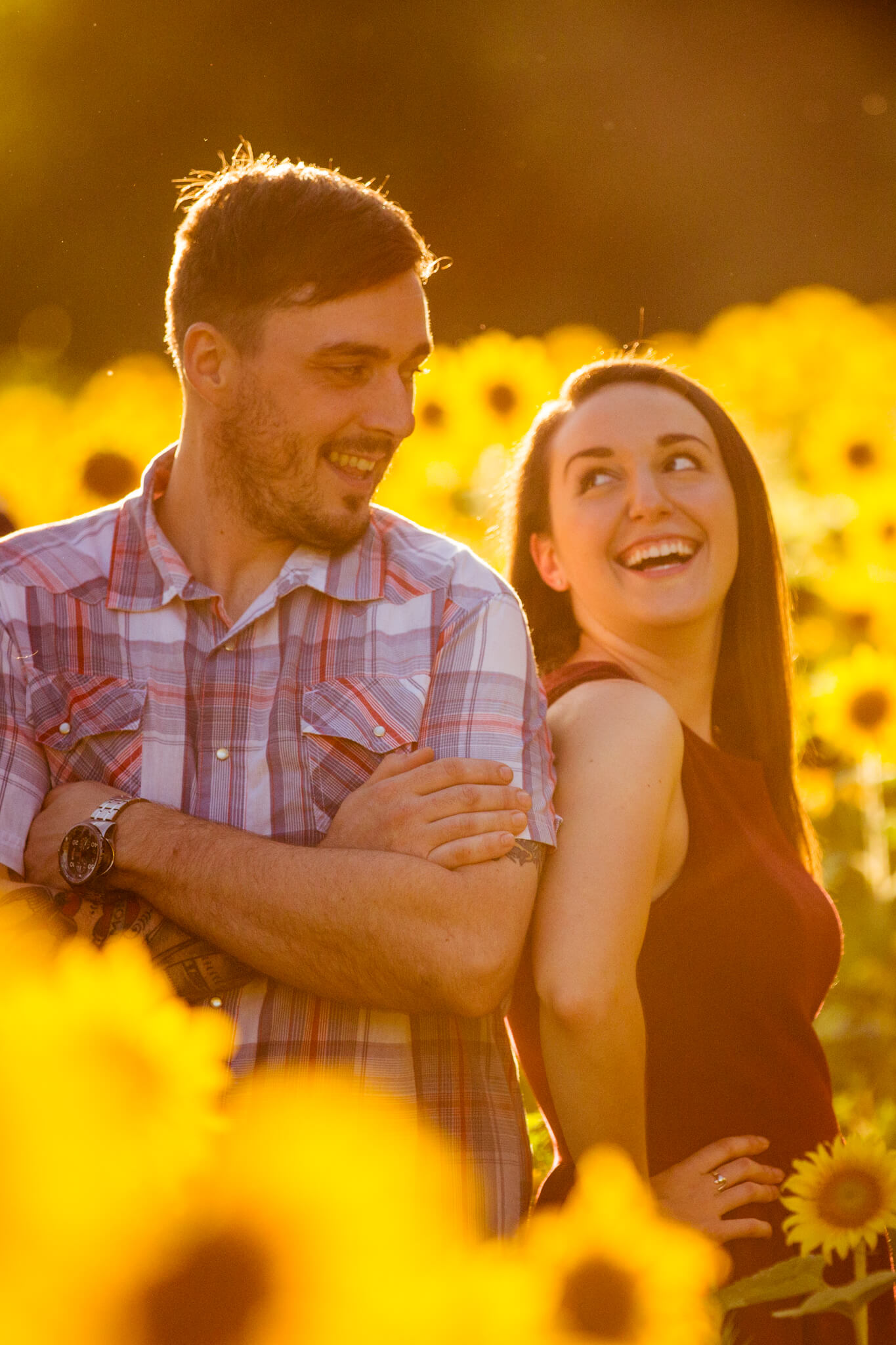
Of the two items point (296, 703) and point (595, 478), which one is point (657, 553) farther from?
point (296, 703)

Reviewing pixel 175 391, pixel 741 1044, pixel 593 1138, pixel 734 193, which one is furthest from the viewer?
pixel 734 193

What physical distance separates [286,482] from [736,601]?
71cm

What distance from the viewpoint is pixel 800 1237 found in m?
1.13

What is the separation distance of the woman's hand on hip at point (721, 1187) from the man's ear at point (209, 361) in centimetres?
94

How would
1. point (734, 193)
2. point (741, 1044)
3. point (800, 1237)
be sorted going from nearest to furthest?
point (800, 1237), point (741, 1044), point (734, 193)

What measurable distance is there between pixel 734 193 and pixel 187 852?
1.61 m

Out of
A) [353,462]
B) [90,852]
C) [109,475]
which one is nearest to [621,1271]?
[90,852]

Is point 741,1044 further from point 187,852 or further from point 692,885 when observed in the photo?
point 187,852

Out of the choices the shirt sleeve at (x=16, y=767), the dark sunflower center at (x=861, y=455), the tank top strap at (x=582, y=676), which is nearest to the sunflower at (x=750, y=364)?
the dark sunflower center at (x=861, y=455)

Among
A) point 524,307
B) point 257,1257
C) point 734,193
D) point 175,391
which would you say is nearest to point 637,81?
point 734,193

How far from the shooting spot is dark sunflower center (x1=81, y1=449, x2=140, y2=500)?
73.2 inches

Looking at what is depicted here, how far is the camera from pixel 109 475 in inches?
73.6

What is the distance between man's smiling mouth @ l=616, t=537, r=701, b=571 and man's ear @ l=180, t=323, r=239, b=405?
1.74 ft

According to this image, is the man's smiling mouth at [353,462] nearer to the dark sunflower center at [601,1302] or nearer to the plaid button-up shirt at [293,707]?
the plaid button-up shirt at [293,707]
